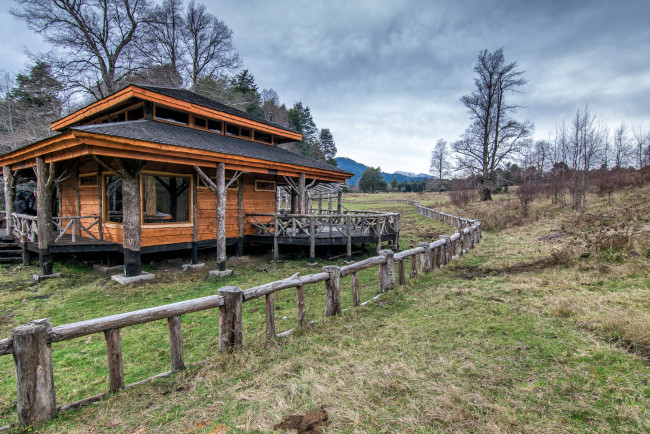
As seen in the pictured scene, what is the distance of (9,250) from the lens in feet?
38.3

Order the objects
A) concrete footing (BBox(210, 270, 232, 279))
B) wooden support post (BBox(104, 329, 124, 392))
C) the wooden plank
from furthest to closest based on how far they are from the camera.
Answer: concrete footing (BBox(210, 270, 232, 279))
wooden support post (BBox(104, 329, 124, 392))
the wooden plank

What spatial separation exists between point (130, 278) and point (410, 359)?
8.38 metres

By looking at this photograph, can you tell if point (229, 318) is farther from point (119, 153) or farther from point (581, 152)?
point (581, 152)

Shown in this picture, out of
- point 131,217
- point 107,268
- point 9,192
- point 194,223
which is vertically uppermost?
point 9,192

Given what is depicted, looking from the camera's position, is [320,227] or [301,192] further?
[301,192]

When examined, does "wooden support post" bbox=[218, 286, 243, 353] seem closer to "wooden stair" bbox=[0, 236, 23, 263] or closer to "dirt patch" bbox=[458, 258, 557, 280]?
"dirt patch" bbox=[458, 258, 557, 280]

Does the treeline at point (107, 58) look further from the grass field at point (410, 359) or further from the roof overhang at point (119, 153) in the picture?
the grass field at point (410, 359)

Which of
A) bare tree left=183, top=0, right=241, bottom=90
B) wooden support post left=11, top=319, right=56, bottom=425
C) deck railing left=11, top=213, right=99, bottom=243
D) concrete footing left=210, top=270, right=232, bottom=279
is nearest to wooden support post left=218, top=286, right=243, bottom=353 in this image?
wooden support post left=11, top=319, right=56, bottom=425

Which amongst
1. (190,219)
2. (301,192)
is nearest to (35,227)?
(190,219)

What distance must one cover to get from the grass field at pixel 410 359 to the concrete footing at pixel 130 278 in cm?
71

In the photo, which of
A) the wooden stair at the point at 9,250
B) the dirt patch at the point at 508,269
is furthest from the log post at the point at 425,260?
the wooden stair at the point at 9,250

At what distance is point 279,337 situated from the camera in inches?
190

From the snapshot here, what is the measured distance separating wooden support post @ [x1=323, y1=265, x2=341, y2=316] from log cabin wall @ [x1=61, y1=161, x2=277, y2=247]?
6973mm

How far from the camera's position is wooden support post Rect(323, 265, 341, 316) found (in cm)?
553
